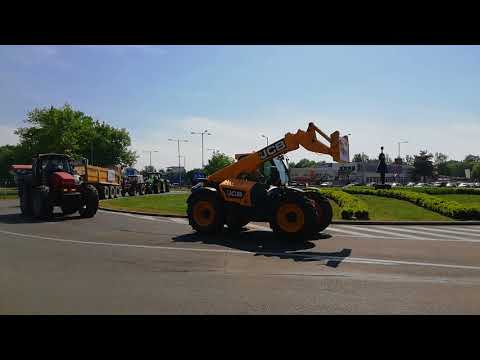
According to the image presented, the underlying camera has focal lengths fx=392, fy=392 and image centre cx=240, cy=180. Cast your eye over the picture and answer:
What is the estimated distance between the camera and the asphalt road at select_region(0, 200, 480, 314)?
17.0 ft

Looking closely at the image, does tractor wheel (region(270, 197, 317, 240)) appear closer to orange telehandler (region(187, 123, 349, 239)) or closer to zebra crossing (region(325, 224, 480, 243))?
orange telehandler (region(187, 123, 349, 239))

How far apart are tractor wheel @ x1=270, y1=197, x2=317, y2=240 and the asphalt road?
411 mm

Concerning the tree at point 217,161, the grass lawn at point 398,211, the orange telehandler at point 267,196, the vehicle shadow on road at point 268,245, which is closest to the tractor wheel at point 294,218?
the orange telehandler at point 267,196

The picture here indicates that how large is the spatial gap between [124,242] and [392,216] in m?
11.0

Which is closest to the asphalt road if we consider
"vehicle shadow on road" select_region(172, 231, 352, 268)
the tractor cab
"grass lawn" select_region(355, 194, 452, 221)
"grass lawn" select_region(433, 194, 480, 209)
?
"vehicle shadow on road" select_region(172, 231, 352, 268)

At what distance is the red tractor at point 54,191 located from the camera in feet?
53.4

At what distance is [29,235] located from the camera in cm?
1191

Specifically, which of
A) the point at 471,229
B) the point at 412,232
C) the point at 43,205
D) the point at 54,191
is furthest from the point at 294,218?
the point at 54,191

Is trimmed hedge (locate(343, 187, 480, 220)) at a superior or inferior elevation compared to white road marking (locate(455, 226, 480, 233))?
superior

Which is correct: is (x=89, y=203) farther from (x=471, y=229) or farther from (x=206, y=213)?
(x=471, y=229)

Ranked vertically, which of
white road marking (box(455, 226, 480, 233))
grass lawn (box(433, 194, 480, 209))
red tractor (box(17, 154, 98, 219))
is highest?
red tractor (box(17, 154, 98, 219))
